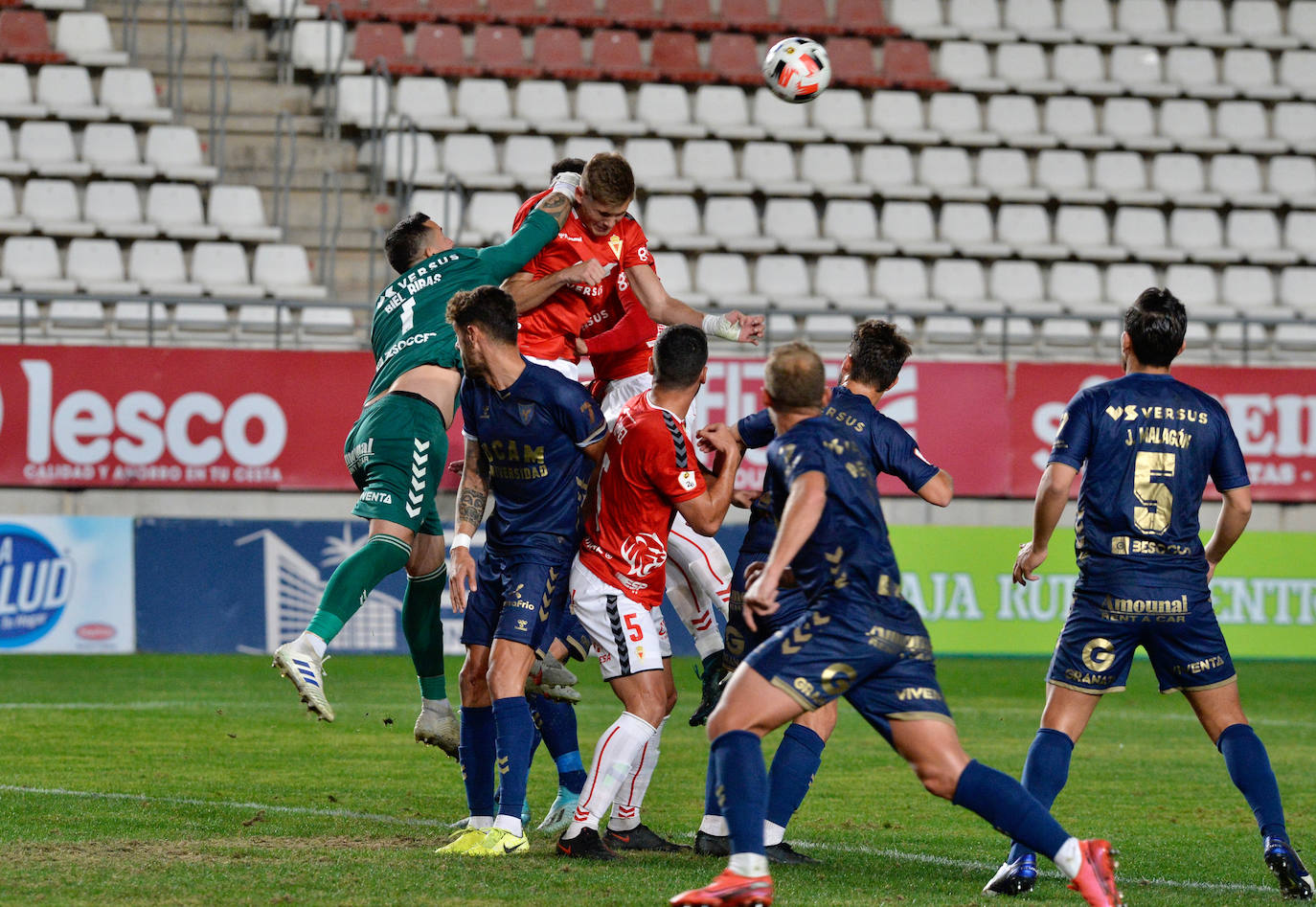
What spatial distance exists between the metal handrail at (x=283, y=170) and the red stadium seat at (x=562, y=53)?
11.8ft

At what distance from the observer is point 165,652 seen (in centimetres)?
1466

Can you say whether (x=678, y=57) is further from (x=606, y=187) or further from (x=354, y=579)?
(x=354, y=579)

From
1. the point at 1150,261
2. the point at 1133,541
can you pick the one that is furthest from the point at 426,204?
the point at 1133,541

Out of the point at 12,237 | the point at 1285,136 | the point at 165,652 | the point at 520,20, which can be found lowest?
the point at 165,652

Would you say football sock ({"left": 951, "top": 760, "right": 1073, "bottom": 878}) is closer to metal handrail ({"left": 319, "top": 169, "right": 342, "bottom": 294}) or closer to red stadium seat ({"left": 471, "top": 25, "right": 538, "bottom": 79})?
metal handrail ({"left": 319, "top": 169, "right": 342, "bottom": 294})

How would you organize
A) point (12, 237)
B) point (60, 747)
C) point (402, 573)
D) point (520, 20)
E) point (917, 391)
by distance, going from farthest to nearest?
point (520, 20)
point (12, 237)
point (917, 391)
point (402, 573)
point (60, 747)

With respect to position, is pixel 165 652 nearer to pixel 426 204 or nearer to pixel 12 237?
pixel 12 237

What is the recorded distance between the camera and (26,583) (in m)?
14.2

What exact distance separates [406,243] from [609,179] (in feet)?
3.64

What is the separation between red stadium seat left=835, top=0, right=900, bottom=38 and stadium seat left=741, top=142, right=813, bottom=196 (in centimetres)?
281

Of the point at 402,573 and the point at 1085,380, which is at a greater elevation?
the point at 1085,380

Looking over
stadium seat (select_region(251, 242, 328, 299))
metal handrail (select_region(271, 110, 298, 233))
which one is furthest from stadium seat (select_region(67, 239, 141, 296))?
metal handrail (select_region(271, 110, 298, 233))

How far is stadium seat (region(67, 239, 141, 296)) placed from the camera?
663 inches

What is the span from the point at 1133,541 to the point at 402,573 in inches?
386
